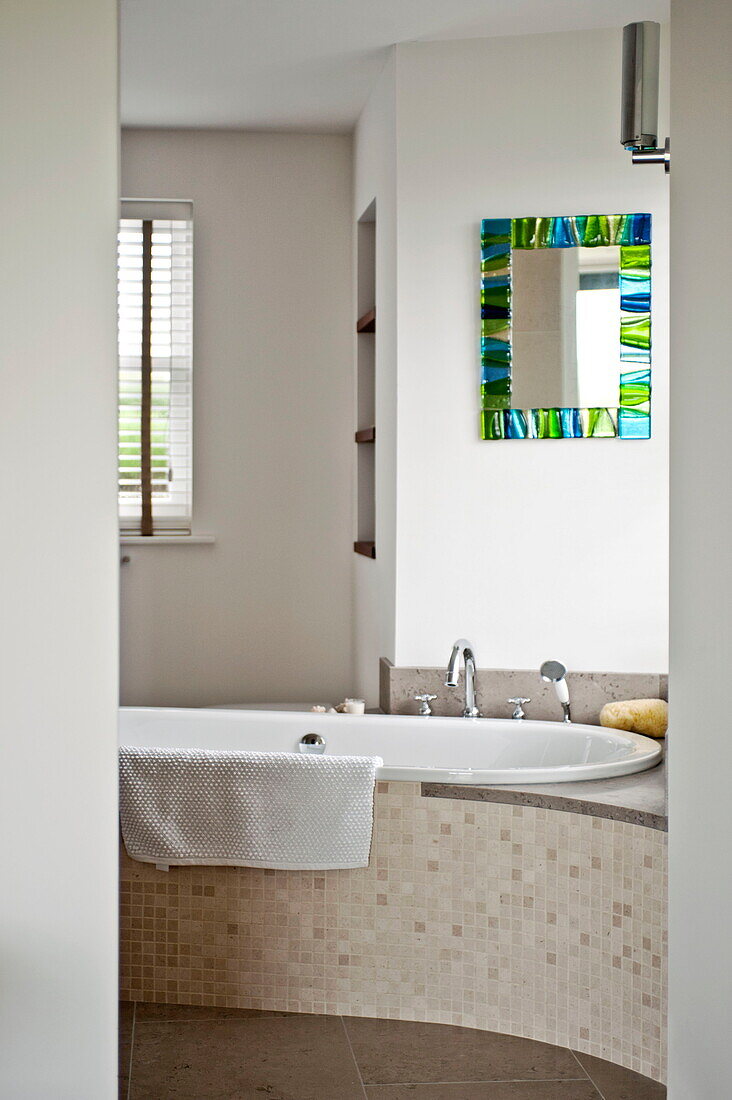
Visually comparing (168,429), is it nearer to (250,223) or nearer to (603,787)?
(250,223)

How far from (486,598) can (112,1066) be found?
2.24 meters

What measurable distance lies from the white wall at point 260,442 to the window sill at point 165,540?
0.12ft

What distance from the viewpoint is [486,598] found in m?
3.75

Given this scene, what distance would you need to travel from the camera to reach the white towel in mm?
2893

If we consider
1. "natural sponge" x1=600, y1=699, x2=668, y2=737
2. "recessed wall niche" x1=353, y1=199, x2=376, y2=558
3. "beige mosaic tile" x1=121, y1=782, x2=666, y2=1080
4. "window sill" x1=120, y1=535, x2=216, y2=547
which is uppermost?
"recessed wall niche" x1=353, y1=199, x2=376, y2=558

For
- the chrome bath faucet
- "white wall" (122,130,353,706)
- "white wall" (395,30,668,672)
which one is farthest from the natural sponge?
"white wall" (122,130,353,706)

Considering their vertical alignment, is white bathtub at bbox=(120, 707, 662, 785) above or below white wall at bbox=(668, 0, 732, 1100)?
below

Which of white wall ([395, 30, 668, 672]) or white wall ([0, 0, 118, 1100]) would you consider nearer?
white wall ([0, 0, 118, 1100])

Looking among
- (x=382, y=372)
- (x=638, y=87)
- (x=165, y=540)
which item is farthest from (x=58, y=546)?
(x=165, y=540)

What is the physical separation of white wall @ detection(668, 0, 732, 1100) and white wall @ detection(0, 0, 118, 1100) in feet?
2.61

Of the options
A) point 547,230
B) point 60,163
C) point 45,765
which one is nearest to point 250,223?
point 547,230

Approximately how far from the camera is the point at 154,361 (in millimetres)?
4594

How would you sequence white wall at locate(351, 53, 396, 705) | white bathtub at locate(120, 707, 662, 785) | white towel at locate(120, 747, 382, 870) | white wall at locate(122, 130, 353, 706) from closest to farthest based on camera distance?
white towel at locate(120, 747, 382, 870), white bathtub at locate(120, 707, 662, 785), white wall at locate(351, 53, 396, 705), white wall at locate(122, 130, 353, 706)

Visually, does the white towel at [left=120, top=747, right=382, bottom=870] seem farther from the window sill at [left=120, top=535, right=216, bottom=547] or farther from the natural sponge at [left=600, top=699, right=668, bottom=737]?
the window sill at [left=120, top=535, right=216, bottom=547]
